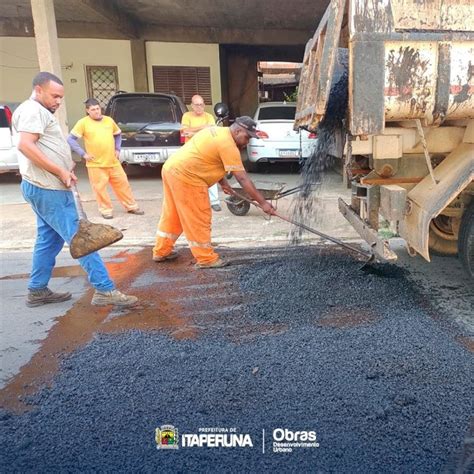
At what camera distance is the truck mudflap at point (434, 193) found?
280cm

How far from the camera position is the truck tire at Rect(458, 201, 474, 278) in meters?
3.23

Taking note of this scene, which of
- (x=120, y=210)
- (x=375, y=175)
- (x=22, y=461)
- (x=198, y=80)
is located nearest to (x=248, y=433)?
(x=22, y=461)

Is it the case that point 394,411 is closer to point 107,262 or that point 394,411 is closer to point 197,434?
point 197,434

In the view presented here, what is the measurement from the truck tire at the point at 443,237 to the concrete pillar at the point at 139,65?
1122 centimetres

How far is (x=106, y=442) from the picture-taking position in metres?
2.02

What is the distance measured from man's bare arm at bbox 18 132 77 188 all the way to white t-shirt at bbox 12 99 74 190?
4cm

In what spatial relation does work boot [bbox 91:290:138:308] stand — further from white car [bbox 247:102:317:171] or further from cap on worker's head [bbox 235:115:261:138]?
white car [bbox 247:102:317:171]

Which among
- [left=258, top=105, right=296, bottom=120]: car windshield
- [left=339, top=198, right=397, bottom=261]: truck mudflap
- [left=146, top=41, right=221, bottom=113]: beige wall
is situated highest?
[left=146, top=41, right=221, bottom=113]: beige wall

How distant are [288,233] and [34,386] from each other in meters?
3.61

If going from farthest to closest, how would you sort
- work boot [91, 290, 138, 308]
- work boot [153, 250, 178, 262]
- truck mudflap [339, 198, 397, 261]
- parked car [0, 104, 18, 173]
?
parked car [0, 104, 18, 173], work boot [153, 250, 178, 262], work boot [91, 290, 138, 308], truck mudflap [339, 198, 397, 261]

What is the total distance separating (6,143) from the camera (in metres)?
9.47

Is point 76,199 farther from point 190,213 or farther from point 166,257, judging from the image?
point 166,257

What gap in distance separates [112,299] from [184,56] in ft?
38.7

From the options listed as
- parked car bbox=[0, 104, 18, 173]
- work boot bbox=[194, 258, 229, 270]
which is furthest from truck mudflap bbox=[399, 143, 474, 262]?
parked car bbox=[0, 104, 18, 173]
